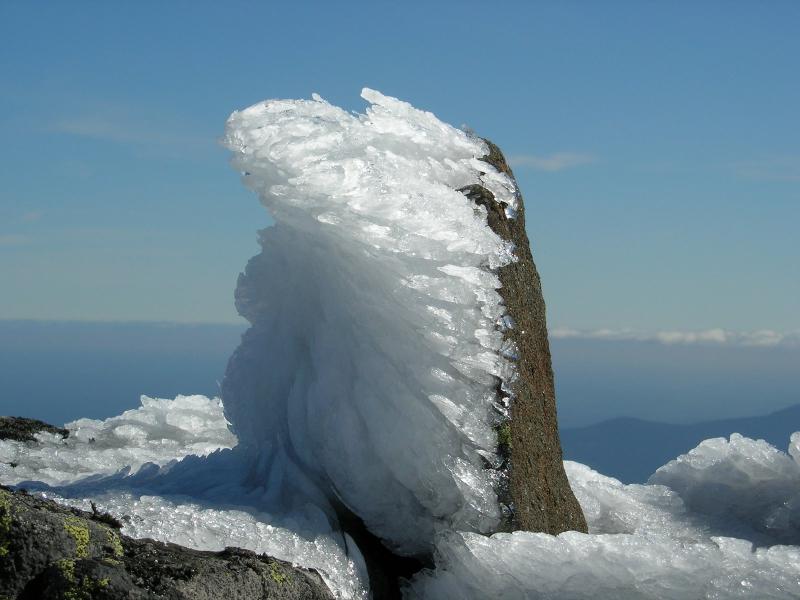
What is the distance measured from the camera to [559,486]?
917 cm

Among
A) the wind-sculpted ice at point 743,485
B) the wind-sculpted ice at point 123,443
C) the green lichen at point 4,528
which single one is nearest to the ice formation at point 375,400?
the green lichen at point 4,528

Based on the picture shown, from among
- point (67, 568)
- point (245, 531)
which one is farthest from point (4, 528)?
point (245, 531)

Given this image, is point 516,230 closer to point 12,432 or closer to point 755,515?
point 755,515

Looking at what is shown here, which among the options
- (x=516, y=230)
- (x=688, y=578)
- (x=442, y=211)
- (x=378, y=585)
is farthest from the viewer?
(x=516, y=230)

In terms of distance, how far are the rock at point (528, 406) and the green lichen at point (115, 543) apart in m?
3.50

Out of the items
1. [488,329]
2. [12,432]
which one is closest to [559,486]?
[488,329]

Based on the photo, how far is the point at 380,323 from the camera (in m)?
8.01

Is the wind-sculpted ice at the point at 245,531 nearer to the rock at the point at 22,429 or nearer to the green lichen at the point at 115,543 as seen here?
the green lichen at the point at 115,543

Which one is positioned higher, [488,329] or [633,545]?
[488,329]

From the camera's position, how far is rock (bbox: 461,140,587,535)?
828cm

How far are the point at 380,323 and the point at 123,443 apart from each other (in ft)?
19.3

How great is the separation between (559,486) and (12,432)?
6823mm

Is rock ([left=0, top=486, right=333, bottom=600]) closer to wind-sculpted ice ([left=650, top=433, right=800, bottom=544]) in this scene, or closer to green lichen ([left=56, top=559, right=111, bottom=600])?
green lichen ([left=56, top=559, right=111, bottom=600])

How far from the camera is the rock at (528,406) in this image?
27.2ft
